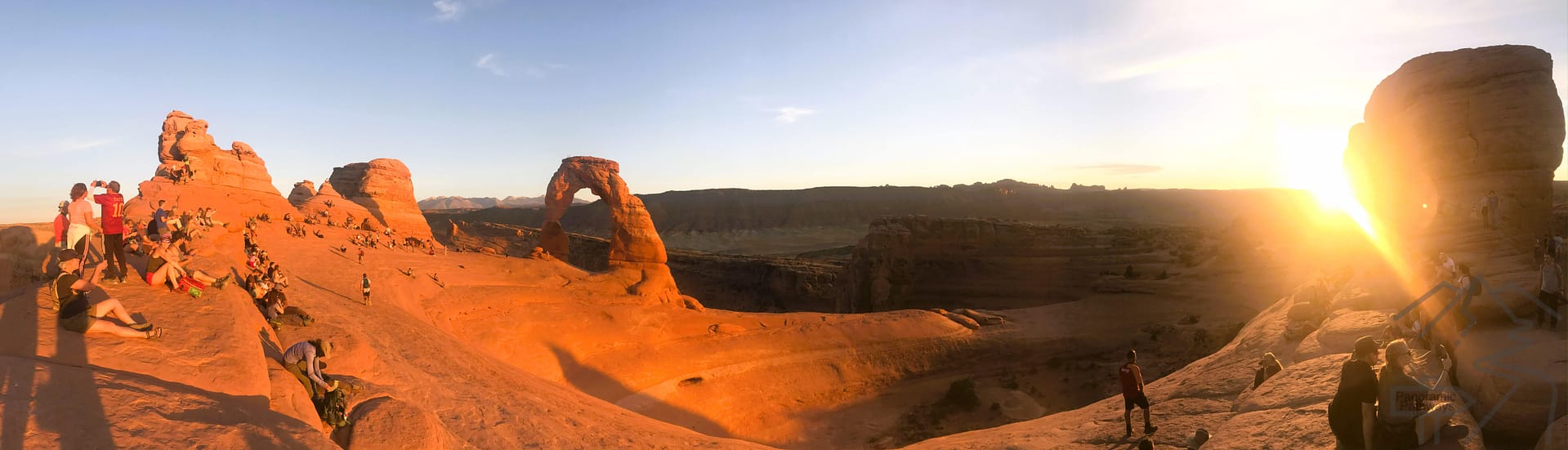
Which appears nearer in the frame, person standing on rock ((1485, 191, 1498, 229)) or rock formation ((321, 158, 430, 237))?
person standing on rock ((1485, 191, 1498, 229))

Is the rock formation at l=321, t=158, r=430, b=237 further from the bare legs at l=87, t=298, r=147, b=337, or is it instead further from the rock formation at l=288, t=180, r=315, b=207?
the bare legs at l=87, t=298, r=147, b=337

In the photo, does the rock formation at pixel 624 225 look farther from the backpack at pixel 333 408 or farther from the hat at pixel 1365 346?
the hat at pixel 1365 346

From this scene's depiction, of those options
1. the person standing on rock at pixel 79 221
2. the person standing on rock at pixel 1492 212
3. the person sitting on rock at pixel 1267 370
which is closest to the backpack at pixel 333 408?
the person standing on rock at pixel 79 221

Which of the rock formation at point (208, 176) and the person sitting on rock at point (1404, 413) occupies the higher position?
the rock formation at point (208, 176)

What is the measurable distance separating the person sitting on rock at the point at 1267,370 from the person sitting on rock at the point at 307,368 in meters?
12.7

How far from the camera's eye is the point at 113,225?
8984 mm

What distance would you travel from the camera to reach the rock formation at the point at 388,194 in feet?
112

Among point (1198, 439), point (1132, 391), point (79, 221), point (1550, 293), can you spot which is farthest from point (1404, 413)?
point (79, 221)

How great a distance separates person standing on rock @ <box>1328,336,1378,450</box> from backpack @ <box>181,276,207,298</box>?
13.6 meters

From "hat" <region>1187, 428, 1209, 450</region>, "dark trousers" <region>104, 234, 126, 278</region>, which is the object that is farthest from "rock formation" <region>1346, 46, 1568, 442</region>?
"dark trousers" <region>104, 234, 126, 278</region>

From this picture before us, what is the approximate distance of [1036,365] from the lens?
22.3 metres

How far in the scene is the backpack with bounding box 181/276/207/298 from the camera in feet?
27.8

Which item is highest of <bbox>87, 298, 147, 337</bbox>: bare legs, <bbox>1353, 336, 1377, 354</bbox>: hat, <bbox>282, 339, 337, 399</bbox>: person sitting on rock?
<bbox>87, 298, 147, 337</bbox>: bare legs

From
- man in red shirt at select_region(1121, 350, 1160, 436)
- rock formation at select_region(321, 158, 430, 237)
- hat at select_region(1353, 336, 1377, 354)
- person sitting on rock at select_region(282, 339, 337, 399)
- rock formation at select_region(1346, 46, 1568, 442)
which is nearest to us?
hat at select_region(1353, 336, 1377, 354)
